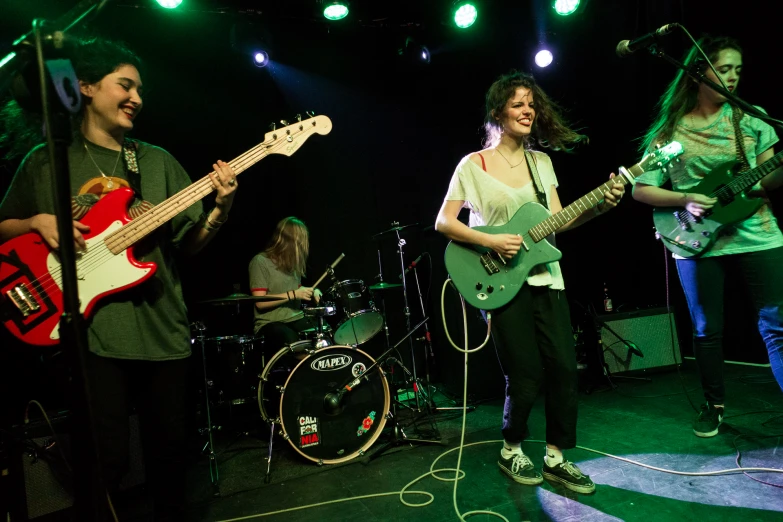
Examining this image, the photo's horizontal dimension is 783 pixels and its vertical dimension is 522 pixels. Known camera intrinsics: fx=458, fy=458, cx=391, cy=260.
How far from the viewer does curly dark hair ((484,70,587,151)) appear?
2.79 m

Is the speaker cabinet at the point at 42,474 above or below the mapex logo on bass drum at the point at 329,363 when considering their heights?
below

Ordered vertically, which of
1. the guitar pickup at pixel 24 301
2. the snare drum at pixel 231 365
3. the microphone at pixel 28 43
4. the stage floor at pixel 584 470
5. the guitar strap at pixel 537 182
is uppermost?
the microphone at pixel 28 43

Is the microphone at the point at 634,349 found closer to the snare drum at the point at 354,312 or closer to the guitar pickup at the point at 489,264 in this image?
the snare drum at the point at 354,312

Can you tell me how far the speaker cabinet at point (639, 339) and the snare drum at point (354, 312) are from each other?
2508 mm

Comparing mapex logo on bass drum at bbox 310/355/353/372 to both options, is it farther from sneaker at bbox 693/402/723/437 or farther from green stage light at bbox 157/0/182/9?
green stage light at bbox 157/0/182/9

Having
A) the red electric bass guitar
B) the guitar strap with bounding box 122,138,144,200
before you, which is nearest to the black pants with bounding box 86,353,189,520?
the red electric bass guitar

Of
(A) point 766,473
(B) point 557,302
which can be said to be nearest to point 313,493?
(B) point 557,302

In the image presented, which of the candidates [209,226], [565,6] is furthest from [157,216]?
[565,6]

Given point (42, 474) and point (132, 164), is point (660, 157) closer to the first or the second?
point (132, 164)

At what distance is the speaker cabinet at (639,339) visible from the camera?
4953 millimetres

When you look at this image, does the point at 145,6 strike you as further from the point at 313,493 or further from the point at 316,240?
the point at 313,493

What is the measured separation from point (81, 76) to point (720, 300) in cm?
377

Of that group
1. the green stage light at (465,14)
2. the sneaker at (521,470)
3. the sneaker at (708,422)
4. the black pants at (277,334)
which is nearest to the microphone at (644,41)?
the sneaker at (521,470)

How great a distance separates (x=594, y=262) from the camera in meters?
6.40
